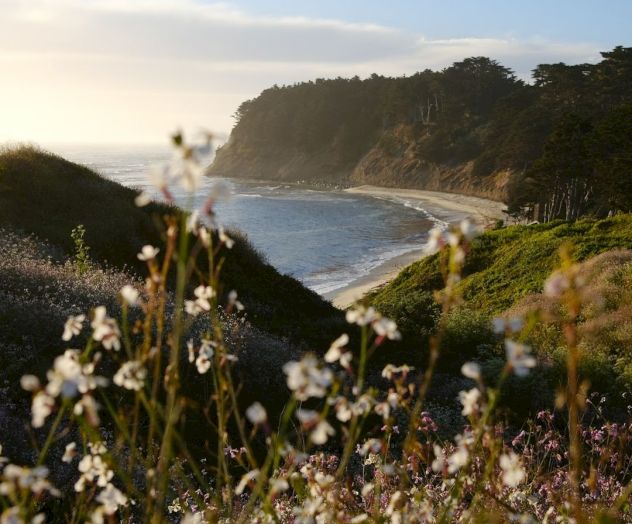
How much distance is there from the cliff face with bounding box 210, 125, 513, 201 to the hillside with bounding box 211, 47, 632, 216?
0.25m

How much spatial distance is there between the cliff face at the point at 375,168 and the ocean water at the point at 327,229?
33.8ft

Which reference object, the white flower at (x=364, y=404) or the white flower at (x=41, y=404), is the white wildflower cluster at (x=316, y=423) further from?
the white flower at (x=41, y=404)

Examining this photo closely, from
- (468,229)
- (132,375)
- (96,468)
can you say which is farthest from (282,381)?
(468,229)

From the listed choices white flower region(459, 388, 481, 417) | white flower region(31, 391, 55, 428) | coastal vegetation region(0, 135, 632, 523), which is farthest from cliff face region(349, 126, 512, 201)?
white flower region(31, 391, 55, 428)

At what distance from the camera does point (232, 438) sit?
830 cm

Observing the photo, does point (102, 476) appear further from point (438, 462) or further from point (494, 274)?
point (494, 274)

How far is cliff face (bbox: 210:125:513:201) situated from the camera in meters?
91.0

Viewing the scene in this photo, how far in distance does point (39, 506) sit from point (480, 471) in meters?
3.34

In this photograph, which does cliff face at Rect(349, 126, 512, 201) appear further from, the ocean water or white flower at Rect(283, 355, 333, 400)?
white flower at Rect(283, 355, 333, 400)

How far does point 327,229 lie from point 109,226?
162 ft

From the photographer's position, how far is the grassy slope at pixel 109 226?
1631 cm

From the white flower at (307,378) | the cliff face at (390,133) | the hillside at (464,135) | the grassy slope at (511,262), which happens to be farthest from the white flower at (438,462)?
the cliff face at (390,133)

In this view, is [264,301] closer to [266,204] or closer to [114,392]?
[114,392]

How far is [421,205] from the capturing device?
8381 cm
